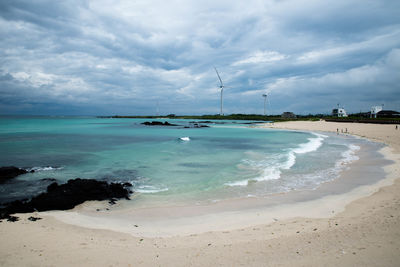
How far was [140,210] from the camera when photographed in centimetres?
835

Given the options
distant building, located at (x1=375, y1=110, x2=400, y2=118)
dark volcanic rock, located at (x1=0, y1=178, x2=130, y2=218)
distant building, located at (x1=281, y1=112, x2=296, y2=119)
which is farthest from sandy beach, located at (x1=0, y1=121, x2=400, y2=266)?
distant building, located at (x1=281, y1=112, x2=296, y2=119)

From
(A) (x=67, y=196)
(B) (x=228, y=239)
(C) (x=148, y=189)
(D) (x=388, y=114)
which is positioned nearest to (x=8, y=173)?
(A) (x=67, y=196)

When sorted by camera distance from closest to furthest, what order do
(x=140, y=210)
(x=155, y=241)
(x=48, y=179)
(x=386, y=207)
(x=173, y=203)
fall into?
(x=155, y=241) → (x=386, y=207) → (x=140, y=210) → (x=173, y=203) → (x=48, y=179)

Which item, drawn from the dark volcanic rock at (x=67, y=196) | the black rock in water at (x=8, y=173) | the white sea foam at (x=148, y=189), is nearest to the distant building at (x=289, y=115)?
the white sea foam at (x=148, y=189)

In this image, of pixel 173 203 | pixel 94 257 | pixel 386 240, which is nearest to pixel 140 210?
pixel 173 203

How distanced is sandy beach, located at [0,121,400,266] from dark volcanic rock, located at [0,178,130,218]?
625 mm

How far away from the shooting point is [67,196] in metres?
9.07

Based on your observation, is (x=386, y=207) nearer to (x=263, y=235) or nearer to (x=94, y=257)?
(x=263, y=235)

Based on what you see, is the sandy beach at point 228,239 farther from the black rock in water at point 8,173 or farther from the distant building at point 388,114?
the distant building at point 388,114

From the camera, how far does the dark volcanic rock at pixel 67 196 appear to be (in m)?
8.12

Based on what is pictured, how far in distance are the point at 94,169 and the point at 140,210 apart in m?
8.92

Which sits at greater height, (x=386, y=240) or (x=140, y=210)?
(x=386, y=240)

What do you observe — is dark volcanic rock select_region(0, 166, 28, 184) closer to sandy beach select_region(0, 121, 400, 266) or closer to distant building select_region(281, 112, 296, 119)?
sandy beach select_region(0, 121, 400, 266)

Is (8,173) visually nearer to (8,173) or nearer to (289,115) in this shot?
(8,173)
